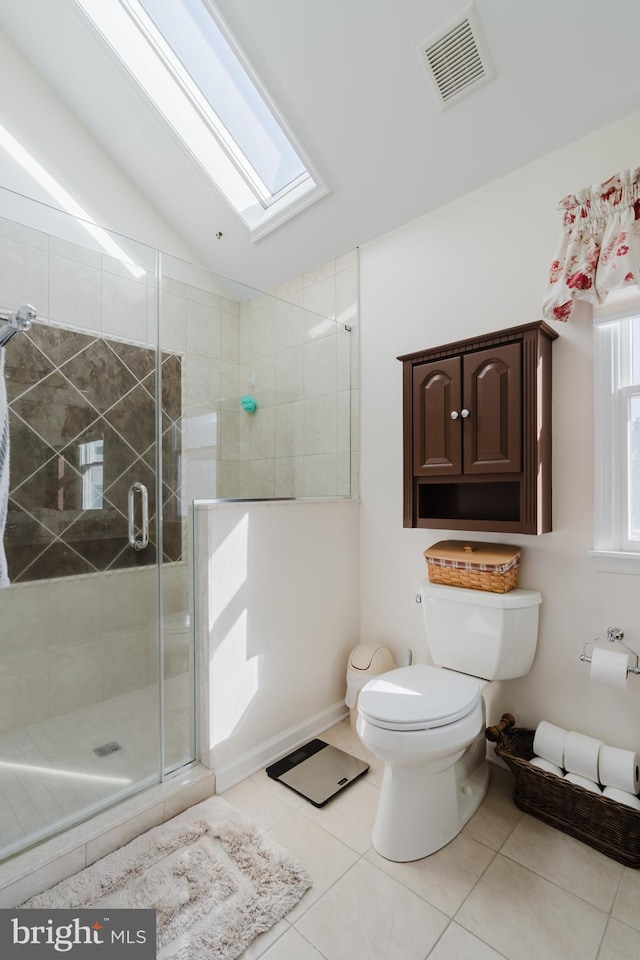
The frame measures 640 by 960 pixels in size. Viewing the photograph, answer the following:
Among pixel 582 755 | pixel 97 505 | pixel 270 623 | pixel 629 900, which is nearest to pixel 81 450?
pixel 97 505

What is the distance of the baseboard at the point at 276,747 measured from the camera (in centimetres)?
185

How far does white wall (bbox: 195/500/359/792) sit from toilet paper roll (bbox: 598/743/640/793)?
3.79 feet

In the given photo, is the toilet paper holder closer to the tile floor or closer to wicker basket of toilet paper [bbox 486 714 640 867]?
wicker basket of toilet paper [bbox 486 714 640 867]

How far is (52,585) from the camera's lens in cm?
174

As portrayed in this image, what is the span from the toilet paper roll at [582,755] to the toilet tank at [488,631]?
0.26 metres

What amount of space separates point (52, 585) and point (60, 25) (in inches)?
92.4

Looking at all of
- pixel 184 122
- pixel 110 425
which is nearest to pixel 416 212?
pixel 184 122

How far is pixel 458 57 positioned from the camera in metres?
1.70

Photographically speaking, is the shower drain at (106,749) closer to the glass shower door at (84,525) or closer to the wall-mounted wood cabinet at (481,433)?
the glass shower door at (84,525)

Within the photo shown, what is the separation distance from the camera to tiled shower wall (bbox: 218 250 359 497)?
2.38 metres

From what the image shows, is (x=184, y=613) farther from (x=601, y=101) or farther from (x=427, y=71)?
(x=601, y=101)

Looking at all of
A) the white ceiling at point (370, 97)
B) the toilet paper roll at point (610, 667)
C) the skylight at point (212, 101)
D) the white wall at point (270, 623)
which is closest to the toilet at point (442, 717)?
the toilet paper roll at point (610, 667)

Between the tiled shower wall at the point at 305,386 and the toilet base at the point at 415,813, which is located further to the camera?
the tiled shower wall at the point at 305,386

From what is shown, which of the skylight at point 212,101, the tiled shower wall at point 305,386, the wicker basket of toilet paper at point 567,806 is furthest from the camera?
the tiled shower wall at point 305,386
